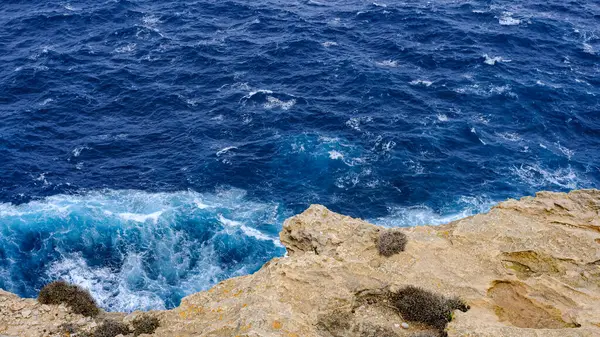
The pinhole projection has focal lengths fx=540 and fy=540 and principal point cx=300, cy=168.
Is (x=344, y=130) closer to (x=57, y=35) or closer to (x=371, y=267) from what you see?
(x=371, y=267)

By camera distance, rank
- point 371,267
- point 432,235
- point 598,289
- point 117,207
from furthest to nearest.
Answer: point 117,207 < point 432,235 < point 371,267 < point 598,289

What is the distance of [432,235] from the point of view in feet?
112

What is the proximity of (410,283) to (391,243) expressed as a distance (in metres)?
3.16

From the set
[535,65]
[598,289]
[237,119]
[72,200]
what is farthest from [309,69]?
[598,289]

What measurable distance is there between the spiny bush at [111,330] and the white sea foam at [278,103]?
58.5 meters

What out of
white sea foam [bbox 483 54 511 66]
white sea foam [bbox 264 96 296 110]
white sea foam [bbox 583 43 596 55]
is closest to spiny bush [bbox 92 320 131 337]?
white sea foam [bbox 264 96 296 110]

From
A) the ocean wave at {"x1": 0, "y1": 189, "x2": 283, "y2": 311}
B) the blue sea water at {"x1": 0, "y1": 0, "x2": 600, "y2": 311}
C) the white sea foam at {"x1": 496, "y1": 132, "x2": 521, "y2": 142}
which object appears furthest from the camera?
the white sea foam at {"x1": 496, "y1": 132, "x2": 521, "y2": 142}

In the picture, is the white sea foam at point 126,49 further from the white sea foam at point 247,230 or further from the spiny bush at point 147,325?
the spiny bush at point 147,325

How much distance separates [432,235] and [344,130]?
47238mm

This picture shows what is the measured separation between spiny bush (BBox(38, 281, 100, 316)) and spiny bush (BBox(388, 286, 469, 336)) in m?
19.1

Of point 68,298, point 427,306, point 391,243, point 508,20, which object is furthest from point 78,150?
point 508,20

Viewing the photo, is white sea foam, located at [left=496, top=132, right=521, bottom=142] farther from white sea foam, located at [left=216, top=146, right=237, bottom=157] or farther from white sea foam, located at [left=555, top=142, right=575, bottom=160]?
white sea foam, located at [left=216, top=146, right=237, bottom=157]

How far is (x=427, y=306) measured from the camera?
27797 millimetres

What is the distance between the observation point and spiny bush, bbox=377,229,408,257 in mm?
32250
